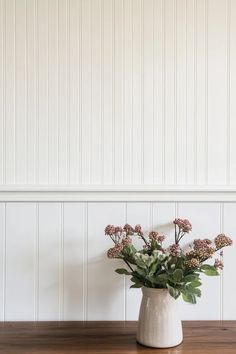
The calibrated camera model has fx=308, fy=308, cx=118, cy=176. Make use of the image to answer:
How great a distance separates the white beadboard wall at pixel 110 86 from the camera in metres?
1.03

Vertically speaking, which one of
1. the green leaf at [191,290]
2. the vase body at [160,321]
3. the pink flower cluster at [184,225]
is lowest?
the vase body at [160,321]

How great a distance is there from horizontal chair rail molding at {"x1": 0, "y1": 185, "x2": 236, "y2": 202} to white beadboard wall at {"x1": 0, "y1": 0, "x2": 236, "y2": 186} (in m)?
0.03

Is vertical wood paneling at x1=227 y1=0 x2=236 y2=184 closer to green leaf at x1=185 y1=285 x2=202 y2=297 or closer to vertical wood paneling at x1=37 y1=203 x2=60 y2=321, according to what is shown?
green leaf at x1=185 y1=285 x2=202 y2=297

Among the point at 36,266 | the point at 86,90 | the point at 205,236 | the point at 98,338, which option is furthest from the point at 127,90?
the point at 98,338

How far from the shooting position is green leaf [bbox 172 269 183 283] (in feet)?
2.71

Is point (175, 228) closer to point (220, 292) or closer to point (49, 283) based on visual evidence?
point (220, 292)

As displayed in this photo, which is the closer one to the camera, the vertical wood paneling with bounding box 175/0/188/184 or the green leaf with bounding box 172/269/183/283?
the green leaf with bounding box 172/269/183/283

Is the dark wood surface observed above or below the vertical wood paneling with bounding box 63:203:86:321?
below

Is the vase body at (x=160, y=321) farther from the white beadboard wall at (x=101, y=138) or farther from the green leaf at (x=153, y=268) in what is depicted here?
the white beadboard wall at (x=101, y=138)

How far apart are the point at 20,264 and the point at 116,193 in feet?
1.33

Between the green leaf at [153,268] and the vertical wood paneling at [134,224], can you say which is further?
the vertical wood paneling at [134,224]

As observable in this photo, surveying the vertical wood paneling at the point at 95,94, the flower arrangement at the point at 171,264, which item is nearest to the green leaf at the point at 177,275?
the flower arrangement at the point at 171,264

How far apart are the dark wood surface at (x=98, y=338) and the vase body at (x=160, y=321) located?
0.02 meters

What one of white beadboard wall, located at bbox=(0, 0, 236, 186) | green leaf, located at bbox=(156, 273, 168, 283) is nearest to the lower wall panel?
white beadboard wall, located at bbox=(0, 0, 236, 186)
